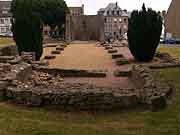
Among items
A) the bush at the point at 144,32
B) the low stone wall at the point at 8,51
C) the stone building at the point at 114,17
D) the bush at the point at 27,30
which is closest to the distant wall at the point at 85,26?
the low stone wall at the point at 8,51

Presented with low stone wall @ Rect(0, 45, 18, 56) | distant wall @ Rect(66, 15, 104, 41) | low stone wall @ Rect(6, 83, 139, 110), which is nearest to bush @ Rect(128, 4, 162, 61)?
low stone wall @ Rect(0, 45, 18, 56)

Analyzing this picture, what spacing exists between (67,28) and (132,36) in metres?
33.5

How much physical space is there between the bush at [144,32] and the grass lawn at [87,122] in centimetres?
1260

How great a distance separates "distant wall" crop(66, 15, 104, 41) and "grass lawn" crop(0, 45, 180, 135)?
47.3 metres

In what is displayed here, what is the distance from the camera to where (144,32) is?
73.3 ft

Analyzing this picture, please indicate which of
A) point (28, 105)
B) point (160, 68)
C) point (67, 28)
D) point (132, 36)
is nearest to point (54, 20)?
point (67, 28)

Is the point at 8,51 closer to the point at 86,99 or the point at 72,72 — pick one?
the point at 72,72

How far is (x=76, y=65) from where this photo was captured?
2156cm

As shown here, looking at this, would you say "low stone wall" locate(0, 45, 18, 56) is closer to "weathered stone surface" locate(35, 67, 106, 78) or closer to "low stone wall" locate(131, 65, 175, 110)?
"weathered stone surface" locate(35, 67, 106, 78)

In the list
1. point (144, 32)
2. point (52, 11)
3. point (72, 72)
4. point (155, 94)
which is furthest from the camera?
point (52, 11)

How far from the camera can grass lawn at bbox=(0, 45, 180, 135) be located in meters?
7.78

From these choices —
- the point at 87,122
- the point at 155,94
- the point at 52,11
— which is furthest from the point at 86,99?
the point at 52,11

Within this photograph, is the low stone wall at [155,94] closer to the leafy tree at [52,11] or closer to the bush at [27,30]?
the bush at [27,30]

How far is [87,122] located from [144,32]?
14265mm
